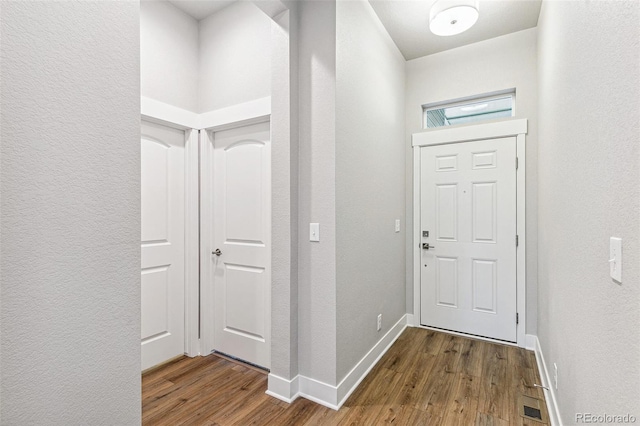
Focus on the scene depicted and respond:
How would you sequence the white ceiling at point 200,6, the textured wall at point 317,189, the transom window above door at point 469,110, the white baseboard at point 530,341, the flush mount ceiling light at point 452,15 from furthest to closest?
the transom window above door at point 469,110
the white baseboard at point 530,341
the white ceiling at point 200,6
the flush mount ceiling light at point 452,15
the textured wall at point 317,189

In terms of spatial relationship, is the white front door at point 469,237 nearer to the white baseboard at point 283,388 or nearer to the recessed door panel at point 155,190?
the white baseboard at point 283,388

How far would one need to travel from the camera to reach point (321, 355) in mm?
2045

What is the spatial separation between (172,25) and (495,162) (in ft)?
10.2

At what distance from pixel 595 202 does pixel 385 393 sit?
174 centimetres

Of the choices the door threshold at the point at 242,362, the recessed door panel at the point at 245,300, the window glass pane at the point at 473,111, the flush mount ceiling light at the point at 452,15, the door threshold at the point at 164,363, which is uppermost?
the flush mount ceiling light at the point at 452,15

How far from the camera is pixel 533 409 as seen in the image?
1.96m

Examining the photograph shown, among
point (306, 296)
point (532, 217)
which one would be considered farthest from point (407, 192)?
point (306, 296)

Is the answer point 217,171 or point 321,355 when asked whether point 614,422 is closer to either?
point 321,355

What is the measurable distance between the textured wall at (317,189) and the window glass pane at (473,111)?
181 centimetres

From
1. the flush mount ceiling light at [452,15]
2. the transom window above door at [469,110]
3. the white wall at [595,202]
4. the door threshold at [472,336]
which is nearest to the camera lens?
the white wall at [595,202]

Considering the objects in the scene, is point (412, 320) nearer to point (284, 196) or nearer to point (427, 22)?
point (284, 196)

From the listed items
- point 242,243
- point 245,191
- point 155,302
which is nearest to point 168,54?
point 245,191

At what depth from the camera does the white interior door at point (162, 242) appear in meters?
2.44

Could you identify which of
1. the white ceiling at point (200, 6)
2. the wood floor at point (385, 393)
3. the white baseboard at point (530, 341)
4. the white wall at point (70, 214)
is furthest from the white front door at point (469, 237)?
the white wall at point (70, 214)
